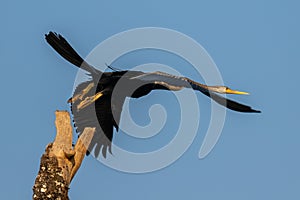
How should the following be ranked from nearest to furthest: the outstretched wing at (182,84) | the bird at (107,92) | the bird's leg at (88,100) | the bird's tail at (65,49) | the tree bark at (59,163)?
1. the tree bark at (59,163)
2. the outstretched wing at (182,84)
3. the bird at (107,92)
4. the bird's leg at (88,100)
5. the bird's tail at (65,49)

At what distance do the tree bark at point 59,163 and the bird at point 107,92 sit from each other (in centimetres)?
116

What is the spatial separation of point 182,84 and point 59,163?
3173 mm

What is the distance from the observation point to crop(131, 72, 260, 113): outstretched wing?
49.9 feet

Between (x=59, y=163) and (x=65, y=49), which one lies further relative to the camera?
(x=65, y=49)

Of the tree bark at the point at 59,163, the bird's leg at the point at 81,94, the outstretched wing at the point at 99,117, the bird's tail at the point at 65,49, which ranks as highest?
the bird's tail at the point at 65,49

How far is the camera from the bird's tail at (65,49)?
53.4 ft

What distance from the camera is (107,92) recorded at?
15.8m

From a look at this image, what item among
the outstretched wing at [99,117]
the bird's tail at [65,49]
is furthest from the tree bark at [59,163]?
the bird's tail at [65,49]

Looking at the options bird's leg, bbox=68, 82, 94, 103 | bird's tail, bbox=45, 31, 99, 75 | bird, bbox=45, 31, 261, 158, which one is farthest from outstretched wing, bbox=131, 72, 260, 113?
bird's tail, bbox=45, 31, 99, 75

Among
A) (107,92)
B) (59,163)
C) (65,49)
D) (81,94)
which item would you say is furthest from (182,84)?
(59,163)

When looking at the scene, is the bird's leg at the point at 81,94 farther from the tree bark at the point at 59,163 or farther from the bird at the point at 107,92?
the tree bark at the point at 59,163

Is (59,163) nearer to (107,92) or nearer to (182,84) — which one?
(107,92)

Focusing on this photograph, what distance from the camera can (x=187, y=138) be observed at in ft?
55.1

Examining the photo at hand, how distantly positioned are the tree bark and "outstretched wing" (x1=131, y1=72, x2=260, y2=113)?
2193mm
